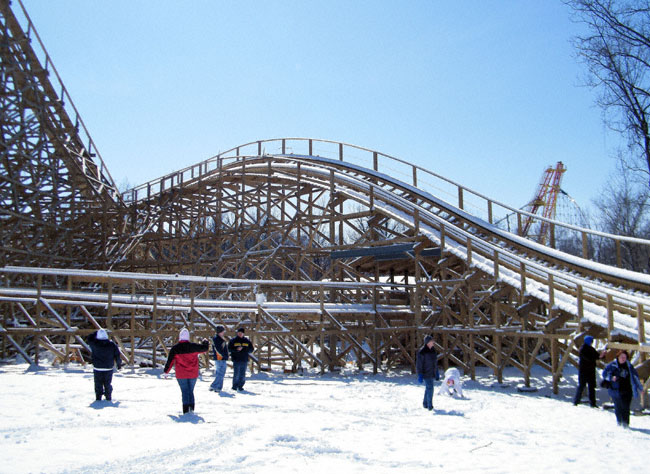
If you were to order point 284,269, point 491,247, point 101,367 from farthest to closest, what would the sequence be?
point 284,269
point 491,247
point 101,367

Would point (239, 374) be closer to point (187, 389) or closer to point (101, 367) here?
point (187, 389)

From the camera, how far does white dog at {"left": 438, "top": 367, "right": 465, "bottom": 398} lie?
11.0 metres

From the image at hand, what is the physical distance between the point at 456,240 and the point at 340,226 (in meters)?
4.91

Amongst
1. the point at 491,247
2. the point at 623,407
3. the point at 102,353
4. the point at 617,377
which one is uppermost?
the point at 491,247

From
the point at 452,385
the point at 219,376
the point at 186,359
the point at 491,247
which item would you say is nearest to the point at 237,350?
the point at 219,376

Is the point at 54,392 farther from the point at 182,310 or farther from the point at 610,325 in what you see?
the point at 610,325

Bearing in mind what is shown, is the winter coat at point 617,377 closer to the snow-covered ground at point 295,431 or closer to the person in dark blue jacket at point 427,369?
the snow-covered ground at point 295,431

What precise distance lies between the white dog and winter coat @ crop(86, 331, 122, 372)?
5.86 metres

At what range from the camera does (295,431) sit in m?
7.32

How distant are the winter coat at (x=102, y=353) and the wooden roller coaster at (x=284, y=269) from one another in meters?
4.05

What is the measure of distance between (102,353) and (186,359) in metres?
1.54

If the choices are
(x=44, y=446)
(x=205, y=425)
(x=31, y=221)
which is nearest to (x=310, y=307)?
(x=205, y=425)

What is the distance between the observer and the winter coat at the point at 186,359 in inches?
326

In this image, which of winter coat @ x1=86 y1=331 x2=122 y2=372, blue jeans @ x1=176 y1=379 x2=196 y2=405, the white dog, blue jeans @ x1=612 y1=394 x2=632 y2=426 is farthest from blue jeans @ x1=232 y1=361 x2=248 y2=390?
blue jeans @ x1=612 y1=394 x2=632 y2=426
